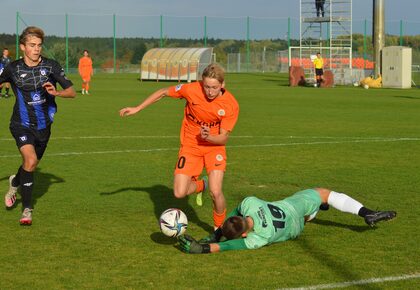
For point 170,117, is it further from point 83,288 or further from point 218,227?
point 83,288

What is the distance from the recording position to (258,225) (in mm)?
7723

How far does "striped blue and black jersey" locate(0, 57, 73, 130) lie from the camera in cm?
929

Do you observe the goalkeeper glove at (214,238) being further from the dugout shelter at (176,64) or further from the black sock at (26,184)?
the dugout shelter at (176,64)

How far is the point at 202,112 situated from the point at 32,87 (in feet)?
6.79

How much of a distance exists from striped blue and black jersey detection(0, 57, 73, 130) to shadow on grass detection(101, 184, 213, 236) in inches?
70.4

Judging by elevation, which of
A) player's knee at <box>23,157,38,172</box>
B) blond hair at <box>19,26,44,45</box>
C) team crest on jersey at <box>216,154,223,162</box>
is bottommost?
player's knee at <box>23,157,38,172</box>

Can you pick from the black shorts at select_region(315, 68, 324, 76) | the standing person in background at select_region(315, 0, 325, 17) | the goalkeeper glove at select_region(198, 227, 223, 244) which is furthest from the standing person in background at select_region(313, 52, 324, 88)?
the goalkeeper glove at select_region(198, 227, 223, 244)

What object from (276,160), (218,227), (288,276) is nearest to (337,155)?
(276,160)

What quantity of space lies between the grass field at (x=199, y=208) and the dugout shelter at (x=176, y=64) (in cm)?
3246

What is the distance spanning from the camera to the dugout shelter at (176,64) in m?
54.6

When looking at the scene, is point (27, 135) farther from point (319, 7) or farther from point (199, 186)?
point (319, 7)

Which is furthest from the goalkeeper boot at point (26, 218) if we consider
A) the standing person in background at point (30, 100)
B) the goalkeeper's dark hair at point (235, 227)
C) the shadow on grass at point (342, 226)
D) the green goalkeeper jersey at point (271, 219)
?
the shadow on grass at point (342, 226)

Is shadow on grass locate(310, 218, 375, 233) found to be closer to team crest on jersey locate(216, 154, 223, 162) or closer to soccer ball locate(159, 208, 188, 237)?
team crest on jersey locate(216, 154, 223, 162)

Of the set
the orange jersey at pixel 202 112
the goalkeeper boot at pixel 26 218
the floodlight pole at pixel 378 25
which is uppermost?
the floodlight pole at pixel 378 25
